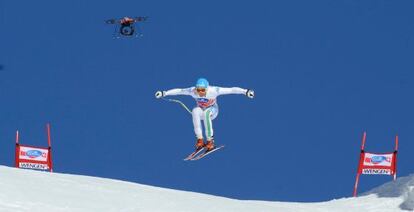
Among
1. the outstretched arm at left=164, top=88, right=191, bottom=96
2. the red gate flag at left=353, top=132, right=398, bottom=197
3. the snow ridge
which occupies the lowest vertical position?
the snow ridge

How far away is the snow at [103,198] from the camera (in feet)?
52.6

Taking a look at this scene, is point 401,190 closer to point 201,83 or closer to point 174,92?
point 201,83

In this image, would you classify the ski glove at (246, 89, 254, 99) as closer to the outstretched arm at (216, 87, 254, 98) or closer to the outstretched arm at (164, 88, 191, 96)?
the outstretched arm at (216, 87, 254, 98)

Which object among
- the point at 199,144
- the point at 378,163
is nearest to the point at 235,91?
→ the point at 199,144

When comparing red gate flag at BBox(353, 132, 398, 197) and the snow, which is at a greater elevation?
red gate flag at BBox(353, 132, 398, 197)

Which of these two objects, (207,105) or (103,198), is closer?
(103,198)

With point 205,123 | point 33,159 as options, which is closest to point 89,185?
point 205,123

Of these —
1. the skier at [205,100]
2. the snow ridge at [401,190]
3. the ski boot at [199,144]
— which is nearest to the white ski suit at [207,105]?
the skier at [205,100]

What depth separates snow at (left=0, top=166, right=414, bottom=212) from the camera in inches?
631

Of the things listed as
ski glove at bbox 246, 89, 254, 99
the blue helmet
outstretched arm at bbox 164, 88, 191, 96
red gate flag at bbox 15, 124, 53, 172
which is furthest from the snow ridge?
red gate flag at bbox 15, 124, 53, 172

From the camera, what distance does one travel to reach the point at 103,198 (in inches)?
685

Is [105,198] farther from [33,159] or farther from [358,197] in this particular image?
[33,159]

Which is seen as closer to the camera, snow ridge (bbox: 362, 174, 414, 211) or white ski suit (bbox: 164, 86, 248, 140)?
snow ridge (bbox: 362, 174, 414, 211)

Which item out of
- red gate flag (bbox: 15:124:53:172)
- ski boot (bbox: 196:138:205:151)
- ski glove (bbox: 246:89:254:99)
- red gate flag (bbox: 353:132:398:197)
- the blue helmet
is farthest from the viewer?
red gate flag (bbox: 15:124:53:172)
